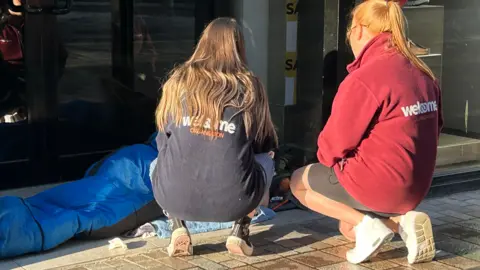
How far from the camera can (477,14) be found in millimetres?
6477

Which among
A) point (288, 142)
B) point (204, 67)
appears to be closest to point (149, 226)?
point (204, 67)

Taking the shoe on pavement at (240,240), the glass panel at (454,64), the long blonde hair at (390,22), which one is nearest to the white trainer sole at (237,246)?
the shoe on pavement at (240,240)

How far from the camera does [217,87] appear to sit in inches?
159

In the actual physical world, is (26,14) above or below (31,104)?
above

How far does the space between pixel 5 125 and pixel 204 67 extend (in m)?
1.86

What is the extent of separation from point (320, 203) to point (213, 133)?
805 millimetres

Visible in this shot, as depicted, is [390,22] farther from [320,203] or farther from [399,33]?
[320,203]

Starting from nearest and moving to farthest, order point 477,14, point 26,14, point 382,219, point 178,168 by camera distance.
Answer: point 178,168 → point 382,219 → point 26,14 → point 477,14

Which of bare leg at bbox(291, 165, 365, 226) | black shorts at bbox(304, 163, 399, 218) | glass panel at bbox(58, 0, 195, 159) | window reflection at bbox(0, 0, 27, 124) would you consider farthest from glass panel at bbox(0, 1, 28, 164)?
black shorts at bbox(304, 163, 399, 218)

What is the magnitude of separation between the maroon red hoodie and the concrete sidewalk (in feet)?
1.35

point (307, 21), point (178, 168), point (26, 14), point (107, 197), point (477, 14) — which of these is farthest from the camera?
point (477, 14)

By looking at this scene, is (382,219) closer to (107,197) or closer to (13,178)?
(107,197)

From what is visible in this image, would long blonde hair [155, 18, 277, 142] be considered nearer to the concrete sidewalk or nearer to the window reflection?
the concrete sidewalk

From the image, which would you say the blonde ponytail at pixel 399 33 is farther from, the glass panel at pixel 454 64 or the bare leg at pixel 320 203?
the glass panel at pixel 454 64
